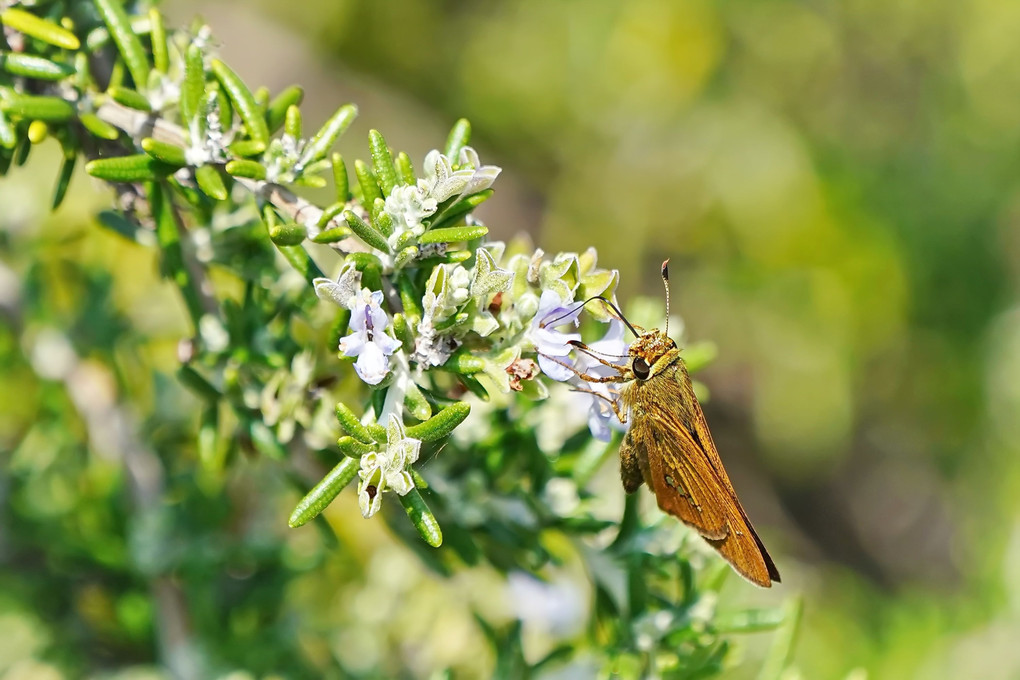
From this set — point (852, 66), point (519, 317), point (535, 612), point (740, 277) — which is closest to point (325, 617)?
point (535, 612)

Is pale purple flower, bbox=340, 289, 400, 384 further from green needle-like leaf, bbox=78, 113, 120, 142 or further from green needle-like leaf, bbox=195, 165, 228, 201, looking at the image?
green needle-like leaf, bbox=78, 113, 120, 142

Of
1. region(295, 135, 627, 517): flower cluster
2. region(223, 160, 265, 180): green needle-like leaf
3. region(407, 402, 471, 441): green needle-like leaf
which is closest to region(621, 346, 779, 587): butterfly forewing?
region(295, 135, 627, 517): flower cluster

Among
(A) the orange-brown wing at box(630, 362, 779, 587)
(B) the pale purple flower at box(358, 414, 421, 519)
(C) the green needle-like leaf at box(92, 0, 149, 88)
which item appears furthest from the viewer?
(A) the orange-brown wing at box(630, 362, 779, 587)

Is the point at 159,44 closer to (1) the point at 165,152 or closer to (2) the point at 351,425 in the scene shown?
(1) the point at 165,152

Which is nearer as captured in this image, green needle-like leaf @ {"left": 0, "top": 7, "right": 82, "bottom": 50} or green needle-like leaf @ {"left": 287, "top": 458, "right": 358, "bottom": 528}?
green needle-like leaf @ {"left": 287, "top": 458, "right": 358, "bottom": 528}

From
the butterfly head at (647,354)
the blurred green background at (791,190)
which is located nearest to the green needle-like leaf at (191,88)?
the butterfly head at (647,354)

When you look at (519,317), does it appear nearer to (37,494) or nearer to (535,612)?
(535,612)
